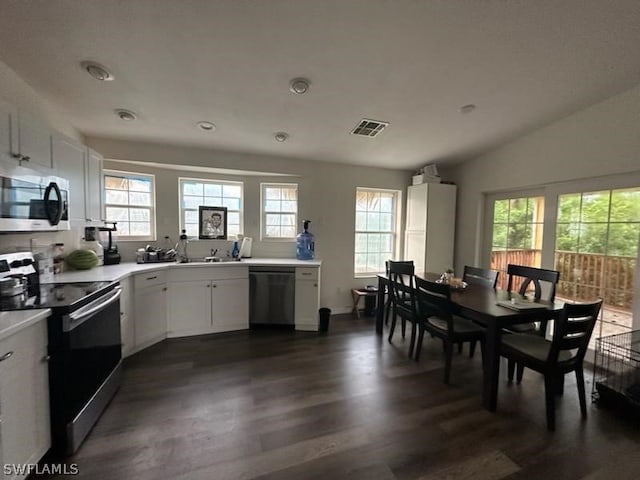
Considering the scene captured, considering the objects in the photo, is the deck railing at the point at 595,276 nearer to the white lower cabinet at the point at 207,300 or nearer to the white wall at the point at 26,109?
the white lower cabinet at the point at 207,300

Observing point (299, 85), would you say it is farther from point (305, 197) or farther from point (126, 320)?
point (126, 320)

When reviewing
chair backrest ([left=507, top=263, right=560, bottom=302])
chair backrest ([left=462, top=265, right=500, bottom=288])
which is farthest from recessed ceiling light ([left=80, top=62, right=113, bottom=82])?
chair backrest ([left=507, top=263, right=560, bottom=302])

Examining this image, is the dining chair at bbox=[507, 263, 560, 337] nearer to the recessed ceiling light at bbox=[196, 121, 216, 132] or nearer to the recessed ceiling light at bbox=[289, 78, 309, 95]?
the recessed ceiling light at bbox=[289, 78, 309, 95]

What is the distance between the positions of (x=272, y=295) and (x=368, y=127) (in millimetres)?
2426

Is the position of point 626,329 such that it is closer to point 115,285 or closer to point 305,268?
point 305,268

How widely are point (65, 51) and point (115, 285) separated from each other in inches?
69.2

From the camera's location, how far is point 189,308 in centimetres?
330

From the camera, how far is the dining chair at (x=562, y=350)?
5.93 feet

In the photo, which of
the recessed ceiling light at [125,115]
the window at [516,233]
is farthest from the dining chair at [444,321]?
the recessed ceiling light at [125,115]

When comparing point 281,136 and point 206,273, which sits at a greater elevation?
point 281,136

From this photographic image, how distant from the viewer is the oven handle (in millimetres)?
1537

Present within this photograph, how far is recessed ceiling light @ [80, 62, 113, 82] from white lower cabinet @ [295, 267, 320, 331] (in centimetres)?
266

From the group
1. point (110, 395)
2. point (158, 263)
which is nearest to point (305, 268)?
point (158, 263)

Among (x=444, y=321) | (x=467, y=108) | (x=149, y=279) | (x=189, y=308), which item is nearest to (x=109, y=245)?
(x=149, y=279)
